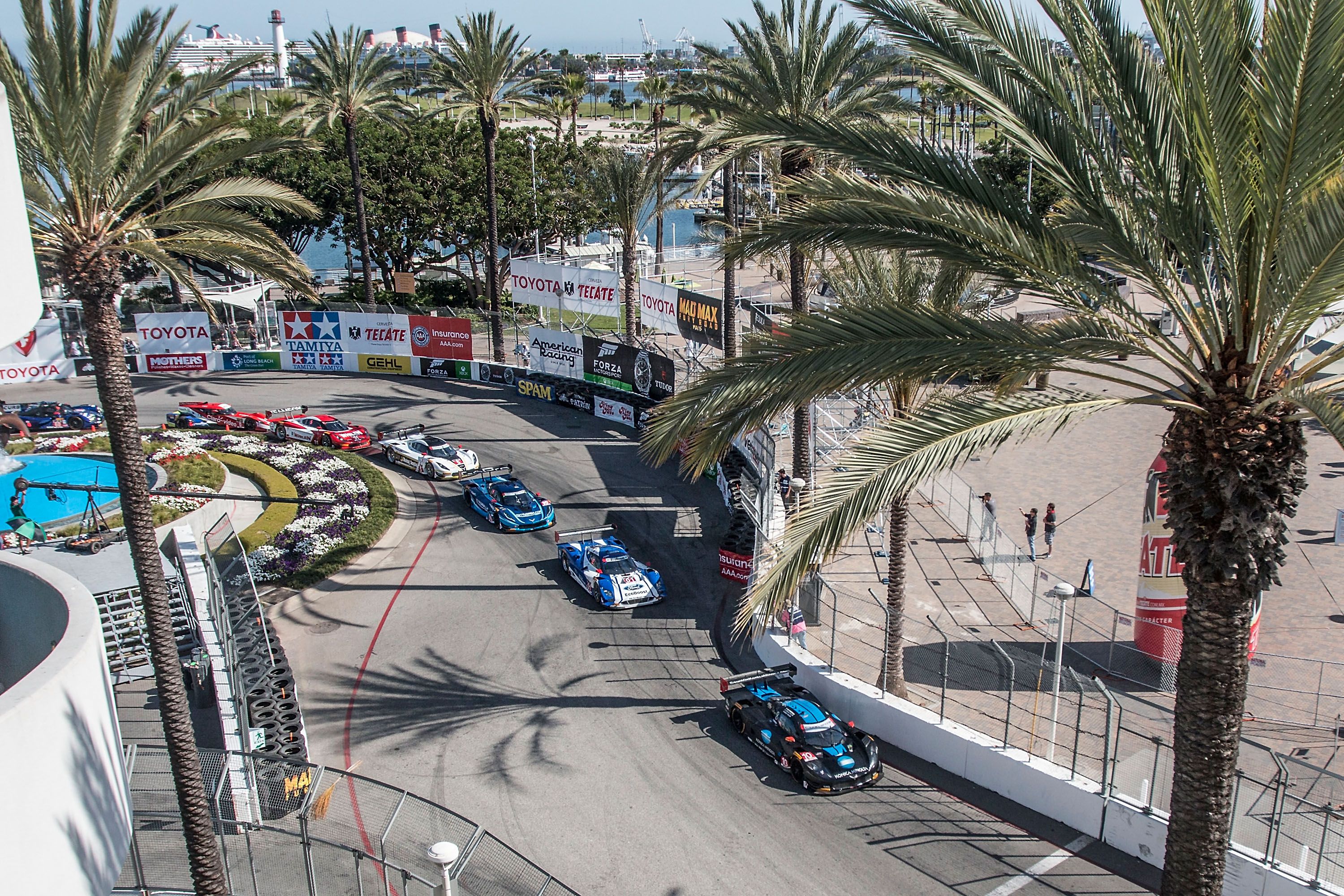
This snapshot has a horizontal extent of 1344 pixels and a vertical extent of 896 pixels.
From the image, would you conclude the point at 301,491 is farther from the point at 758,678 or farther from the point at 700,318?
the point at 758,678

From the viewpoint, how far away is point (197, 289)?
14.4m

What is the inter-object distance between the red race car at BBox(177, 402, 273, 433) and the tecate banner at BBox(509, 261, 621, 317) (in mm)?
12132

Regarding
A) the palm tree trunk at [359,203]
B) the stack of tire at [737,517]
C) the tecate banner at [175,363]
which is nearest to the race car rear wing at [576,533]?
the stack of tire at [737,517]

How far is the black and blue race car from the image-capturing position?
60.2ft

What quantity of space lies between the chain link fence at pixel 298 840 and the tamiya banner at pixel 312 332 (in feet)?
110

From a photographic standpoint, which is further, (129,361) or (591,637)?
(129,361)

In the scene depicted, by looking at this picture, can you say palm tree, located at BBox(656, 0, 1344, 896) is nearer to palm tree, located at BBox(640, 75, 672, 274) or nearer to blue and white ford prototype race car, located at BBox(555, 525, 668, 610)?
blue and white ford prototype race car, located at BBox(555, 525, 668, 610)

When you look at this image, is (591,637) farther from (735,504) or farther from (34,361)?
(34,361)

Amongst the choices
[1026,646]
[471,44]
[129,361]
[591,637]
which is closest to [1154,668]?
[1026,646]

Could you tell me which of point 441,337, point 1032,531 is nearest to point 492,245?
point 441,337

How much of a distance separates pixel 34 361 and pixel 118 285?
41156 millimetres

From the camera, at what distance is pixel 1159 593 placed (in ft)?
68.3

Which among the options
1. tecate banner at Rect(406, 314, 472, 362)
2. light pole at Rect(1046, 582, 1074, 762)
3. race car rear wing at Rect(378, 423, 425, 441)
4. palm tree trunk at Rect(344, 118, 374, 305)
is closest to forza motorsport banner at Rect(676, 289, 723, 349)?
race car rear wing at Rect(378, 423, 425, 441)

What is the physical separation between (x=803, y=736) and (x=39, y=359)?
141 ft
